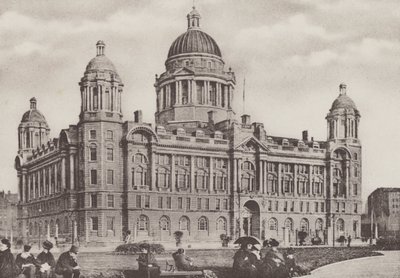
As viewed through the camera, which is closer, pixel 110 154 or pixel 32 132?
pixel 110 154

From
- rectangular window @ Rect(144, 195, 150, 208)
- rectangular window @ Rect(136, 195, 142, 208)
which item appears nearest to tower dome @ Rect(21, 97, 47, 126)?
rectangular window @ Rect(136, 195, 142, 208)

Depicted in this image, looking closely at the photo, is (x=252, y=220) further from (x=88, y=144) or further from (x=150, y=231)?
(x=88, y=144)

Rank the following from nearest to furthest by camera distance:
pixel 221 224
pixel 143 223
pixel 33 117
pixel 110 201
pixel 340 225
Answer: pixel 110 201
pixel 143 223
pixel 221 224
pixel 33 117
pixel 340 225

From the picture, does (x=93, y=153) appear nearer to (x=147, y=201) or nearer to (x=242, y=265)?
(x=147, y=201)

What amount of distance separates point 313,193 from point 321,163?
326 cm

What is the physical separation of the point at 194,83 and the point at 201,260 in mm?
38500

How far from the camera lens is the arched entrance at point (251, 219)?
191 ft

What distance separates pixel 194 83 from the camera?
66125mm

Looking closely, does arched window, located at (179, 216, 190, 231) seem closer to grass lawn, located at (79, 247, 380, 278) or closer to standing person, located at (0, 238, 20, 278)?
grass lawn, located at (79, 247, 380, 278)

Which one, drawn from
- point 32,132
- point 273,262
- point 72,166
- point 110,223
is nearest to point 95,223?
Answer: point 110,223

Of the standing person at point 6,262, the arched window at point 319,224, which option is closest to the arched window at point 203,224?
the arched window at point 319,224

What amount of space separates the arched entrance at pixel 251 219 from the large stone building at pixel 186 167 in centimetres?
11

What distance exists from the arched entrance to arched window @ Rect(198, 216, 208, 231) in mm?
3916

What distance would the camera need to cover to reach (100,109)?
5000 centimetres
